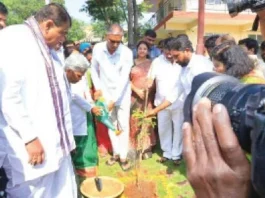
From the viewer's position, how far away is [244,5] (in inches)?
36.2

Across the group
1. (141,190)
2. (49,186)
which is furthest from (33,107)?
(141,190)

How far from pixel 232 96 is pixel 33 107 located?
1.83 metres

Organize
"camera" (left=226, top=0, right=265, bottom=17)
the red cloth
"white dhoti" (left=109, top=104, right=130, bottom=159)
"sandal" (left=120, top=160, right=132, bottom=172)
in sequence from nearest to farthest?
"camera" (left=226, top=0, right=265, bottom=17) → "sandal" (left=120, top=160, right=132, bottom=172) → "white dhoti" (left=109, top=104, right=130, bottom=159) → the red cloth

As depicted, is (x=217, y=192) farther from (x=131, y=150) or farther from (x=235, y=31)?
(x=235, y=31)

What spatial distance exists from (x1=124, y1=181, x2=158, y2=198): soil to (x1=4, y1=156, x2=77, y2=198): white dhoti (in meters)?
0.90

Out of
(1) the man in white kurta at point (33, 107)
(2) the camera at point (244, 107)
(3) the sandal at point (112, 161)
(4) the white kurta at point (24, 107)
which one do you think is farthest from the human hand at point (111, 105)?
(2) the camera at point (244, 107)

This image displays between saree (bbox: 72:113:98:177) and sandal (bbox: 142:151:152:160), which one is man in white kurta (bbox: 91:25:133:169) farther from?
saree (bbox: 72:113:98:177)

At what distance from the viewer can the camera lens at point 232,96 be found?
0.59m

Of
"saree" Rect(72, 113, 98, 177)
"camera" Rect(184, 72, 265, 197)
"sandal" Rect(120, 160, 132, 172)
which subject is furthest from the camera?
"sandal" Rect(120, 160, 132, 172)

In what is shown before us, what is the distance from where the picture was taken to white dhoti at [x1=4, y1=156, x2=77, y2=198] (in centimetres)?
242

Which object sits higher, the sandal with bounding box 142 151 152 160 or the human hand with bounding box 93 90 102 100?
the human hand with bounding box 93 90 102 100

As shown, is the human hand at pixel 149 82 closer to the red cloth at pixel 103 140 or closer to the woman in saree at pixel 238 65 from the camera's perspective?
the red cloth at pixel 103 140

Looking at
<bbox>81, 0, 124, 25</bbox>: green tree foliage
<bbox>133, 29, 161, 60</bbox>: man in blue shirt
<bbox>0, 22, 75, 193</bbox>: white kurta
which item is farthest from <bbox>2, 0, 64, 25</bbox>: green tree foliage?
<bbox>0, 22, 75, 193</bbox>: white kurta

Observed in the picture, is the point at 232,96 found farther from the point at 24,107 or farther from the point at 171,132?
the point at 171,132
